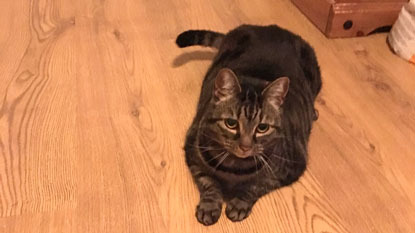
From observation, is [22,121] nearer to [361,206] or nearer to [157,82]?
[157,82]

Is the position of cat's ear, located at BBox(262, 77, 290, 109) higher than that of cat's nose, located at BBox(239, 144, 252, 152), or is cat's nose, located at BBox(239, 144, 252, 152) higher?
cat's ear, located at BBox(262, 77, 290, 109)

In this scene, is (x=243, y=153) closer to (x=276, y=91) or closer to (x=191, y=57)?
(x=276, y=91)

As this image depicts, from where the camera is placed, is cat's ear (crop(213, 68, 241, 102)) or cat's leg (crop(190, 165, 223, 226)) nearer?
cat's ear (crop(213, 68, 241, 102))

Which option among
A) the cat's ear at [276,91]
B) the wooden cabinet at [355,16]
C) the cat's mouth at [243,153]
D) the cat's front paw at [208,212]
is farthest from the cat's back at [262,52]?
the wooden cabinet at [355,16]

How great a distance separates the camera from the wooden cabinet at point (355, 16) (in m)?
2.00

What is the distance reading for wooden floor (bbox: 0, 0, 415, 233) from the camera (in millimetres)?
1270

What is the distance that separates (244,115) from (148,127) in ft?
1.76

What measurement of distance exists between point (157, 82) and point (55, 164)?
1.79 ft

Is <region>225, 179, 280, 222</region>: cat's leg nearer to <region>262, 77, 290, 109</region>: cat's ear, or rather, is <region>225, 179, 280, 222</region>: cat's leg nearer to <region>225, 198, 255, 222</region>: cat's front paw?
<region>225, 198, 255, 222</region>: cat's front paw

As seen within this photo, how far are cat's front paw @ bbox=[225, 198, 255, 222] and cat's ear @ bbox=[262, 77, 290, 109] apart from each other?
30 cm

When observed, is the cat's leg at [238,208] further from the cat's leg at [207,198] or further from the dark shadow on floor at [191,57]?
the dark shadow on floor at [191,57]

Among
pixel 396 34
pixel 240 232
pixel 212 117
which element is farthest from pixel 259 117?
pixel 396 34

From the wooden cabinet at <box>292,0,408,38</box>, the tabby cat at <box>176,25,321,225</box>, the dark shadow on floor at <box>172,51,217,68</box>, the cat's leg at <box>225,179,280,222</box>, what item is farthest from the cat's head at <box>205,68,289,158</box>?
the wooden cabinet at <box>292,0,408,38</box>

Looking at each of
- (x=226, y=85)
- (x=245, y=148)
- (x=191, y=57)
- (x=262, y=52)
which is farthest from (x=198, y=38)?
(x=245, y=148)
